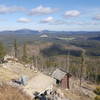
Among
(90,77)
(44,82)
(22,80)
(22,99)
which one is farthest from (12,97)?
(90,77)

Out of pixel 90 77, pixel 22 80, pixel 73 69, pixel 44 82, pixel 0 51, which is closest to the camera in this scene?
pixel 22 80

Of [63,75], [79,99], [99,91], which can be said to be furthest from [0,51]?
[79,99]

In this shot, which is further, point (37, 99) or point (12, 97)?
point (37, 99)

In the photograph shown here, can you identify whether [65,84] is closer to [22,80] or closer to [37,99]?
[22,80]

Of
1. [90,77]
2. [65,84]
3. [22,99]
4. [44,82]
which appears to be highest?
[22,99]

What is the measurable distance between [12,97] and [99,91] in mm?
48460

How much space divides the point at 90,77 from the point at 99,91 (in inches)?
2312

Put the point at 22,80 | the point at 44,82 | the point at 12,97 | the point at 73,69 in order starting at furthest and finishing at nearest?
the point at 73,69 → the point at 44,82 → the point at 22,80 → the point at 12,97

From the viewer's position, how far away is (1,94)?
18.1 metres

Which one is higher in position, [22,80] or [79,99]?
[22,80]

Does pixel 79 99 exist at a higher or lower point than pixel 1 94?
lower

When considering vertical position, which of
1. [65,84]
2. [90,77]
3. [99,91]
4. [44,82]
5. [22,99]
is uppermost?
[22,99]

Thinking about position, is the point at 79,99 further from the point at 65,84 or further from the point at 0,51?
the point at 0,51

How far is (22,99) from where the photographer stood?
18609mm
